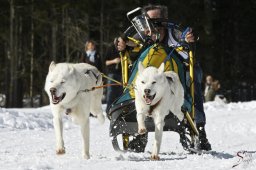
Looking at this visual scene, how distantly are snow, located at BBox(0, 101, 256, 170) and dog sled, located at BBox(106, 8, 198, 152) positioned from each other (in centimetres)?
26

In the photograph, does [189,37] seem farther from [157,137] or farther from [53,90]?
[53,90]

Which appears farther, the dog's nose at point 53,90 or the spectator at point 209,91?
the spectator at point 209,91

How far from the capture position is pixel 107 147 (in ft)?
24.3

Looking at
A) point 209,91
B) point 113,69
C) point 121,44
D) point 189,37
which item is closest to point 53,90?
point 121,44

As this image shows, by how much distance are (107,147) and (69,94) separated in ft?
6.50

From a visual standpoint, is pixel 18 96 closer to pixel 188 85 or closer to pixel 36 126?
pixel 36 126

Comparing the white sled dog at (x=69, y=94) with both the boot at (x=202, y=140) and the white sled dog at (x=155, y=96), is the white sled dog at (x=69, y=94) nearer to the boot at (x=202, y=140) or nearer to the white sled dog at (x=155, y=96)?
the white sled dog at (x=155, y=96)

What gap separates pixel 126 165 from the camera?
16.9 ft

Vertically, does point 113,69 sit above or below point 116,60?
below

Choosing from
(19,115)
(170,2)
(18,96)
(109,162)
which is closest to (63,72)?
(109,162)

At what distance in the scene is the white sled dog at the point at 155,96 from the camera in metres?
5.55

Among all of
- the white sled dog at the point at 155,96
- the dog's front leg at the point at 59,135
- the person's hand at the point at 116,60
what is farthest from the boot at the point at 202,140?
the person's hand at the point at 116,60

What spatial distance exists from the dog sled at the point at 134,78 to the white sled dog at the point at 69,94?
46 centimetres

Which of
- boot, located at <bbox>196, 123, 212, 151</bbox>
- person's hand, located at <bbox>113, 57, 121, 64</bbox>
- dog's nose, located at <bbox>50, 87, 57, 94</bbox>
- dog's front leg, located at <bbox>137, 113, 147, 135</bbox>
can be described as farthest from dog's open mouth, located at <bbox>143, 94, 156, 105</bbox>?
person's hand, located at <bbox>113, 57, 121, 64</bbox>
